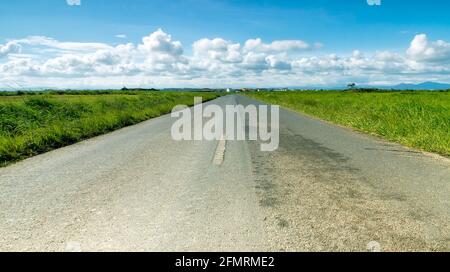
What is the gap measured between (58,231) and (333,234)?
8.67ft

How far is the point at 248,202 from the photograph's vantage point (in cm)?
468

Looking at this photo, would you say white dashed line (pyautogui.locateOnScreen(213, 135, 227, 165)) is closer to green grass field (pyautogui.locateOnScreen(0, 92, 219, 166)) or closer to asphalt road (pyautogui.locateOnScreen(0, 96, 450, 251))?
asphalt road (pyautogui.locateOnScreen(0, 96, 450, 251))

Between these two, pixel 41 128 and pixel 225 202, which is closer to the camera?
pixel 225 202

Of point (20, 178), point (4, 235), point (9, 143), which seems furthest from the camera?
point (9, 143)

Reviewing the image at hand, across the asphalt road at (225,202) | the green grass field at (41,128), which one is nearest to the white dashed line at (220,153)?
the asphalt road at (225,202)

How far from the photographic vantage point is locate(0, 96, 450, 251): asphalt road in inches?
136

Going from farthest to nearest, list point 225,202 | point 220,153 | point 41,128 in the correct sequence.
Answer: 1. point 41,128
2. point 220,153
3. point 225,202

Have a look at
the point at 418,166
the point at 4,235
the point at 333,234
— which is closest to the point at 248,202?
the point at 333,234

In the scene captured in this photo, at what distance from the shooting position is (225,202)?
4.66 meters

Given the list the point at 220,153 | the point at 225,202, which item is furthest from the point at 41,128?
the point at 225,202

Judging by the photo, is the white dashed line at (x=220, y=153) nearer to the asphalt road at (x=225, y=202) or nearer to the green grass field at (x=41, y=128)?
the asphalt road at (x=225, y=202)

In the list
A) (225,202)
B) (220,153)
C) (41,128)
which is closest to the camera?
(225,202)

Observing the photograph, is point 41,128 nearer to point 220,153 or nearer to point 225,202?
point 220,153
